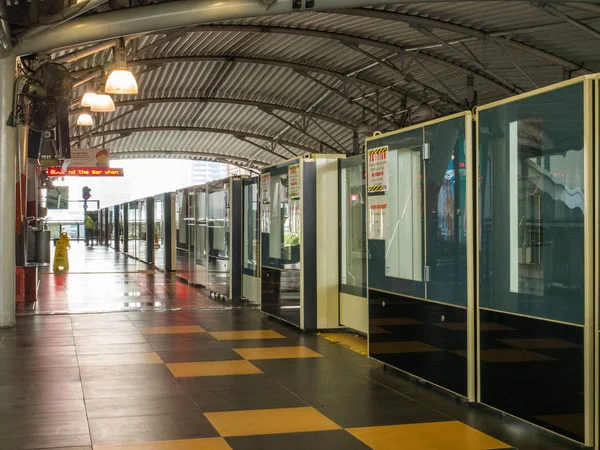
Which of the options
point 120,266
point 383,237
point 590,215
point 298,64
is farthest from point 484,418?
point 298,64

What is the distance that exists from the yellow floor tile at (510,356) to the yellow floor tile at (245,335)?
4.64m

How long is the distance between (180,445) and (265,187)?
25.6ft

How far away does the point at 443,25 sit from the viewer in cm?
2262

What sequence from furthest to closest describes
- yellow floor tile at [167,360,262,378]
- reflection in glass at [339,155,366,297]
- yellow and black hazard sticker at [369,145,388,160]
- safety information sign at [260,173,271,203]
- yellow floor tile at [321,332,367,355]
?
safety information sign at [260,173,271,203] → reflection in glass at [339,155,366,297] → yellow floor tile at [321,332,367,355] → yellow and black hazard sticker at [369,145,388,160] → yellow floor tile at [167,360,262,378]

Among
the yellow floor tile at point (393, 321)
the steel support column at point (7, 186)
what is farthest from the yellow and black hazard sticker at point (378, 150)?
the steel support column at point (7, 186)

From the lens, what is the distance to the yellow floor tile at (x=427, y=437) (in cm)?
567

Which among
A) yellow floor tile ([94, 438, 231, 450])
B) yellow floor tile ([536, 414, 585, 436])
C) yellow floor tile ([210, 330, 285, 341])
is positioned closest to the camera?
yellow floor tile ([536, 414, 585, 436])

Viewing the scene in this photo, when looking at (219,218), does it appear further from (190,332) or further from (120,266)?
(120,266)

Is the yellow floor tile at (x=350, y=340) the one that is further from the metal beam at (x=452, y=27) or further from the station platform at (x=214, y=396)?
the metal beam at (x=452, y=27)

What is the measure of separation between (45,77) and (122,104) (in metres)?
21.0

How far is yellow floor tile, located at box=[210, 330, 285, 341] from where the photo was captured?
10.7 metres

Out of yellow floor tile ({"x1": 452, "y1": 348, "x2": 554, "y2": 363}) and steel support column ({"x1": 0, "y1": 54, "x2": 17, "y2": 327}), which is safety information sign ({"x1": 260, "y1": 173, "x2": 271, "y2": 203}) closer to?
steel support column ({"x1": 0, "y1": 54, "x2": 17, "y2": 327})

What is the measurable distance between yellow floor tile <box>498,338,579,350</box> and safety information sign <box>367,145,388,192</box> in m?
2.72

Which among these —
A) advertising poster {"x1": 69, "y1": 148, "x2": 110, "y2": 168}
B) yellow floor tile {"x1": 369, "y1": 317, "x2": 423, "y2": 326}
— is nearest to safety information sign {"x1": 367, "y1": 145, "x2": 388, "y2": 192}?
yellow floor tile {"x1": 369, "y1": 317, "x2": 423, "y2": 326}
